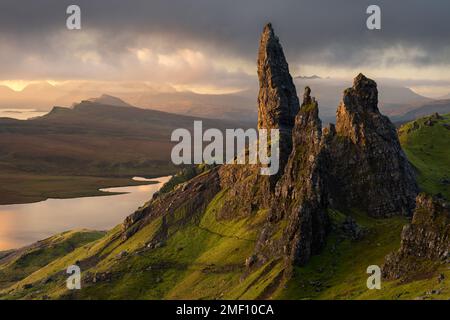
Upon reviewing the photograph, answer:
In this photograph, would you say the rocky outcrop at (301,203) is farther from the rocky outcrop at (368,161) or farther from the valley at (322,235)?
the rocky outcrop at (368,161)

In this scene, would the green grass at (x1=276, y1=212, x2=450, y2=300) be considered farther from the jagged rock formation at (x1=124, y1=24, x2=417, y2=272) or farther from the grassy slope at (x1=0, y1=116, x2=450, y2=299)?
the jagged rock formation at (x1=124, y1=24, x2=417, y2=272)

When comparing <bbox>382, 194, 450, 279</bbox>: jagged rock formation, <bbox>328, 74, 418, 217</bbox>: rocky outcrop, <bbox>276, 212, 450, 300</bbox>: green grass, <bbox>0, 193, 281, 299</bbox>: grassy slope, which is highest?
<bbox>328, 74, 418, 217</bbox>: rocky outcrop

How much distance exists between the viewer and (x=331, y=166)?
165 metres

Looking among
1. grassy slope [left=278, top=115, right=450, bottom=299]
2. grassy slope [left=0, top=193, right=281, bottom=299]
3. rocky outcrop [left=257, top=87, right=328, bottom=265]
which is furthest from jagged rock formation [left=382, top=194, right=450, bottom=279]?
grassy slope [left=0, top=193, right=281, bottom=299]

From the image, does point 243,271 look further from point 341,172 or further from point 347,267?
point 347,267

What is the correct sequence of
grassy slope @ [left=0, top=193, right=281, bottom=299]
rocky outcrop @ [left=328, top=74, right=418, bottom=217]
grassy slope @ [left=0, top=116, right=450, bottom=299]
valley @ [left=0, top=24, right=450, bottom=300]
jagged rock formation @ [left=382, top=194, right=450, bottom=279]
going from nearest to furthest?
jagged rock formation @ [left=382, top=194, right=450, bottom=279], valley @ [left=0, top=24, right=450, bottom=300], grassy slope @ [left=0, top=116, right=450, bottom=299], rocky outcrop @ [left=328, top=74, right=418, bottom=217], grassy slope @ [left=0, top=193, right=281, bottom=299]

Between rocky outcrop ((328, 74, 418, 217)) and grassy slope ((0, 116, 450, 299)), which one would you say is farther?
rocky outcrop ((328, 74, 418, 217))

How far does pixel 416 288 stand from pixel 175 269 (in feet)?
327

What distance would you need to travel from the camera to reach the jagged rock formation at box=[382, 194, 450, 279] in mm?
108812

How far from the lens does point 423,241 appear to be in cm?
11206

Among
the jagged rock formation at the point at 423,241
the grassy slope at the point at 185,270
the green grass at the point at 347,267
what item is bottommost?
the grassy slope at the point at 185,270

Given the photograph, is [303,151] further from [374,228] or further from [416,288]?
[416,288]

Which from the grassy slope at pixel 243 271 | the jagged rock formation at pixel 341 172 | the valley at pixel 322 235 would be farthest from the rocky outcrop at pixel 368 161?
the grassy slope at pixel 243 271

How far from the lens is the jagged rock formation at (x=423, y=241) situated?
357ft
